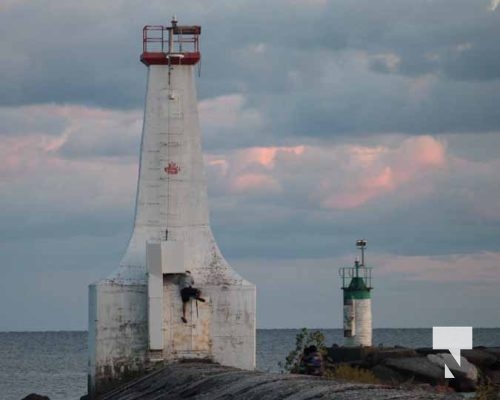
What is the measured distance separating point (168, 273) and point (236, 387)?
7716 millimetres

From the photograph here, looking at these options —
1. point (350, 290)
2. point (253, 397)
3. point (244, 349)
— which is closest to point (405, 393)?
point (253, 397)

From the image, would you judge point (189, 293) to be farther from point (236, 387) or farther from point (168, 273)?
point (236, 387)

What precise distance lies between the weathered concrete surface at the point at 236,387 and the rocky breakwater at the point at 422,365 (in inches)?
410

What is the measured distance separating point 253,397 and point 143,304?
370 inches

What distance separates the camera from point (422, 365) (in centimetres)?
4250

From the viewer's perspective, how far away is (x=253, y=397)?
76.6 feet

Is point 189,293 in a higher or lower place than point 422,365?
higher

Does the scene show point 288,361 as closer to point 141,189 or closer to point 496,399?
point 141,189

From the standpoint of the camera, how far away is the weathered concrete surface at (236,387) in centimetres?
2117
